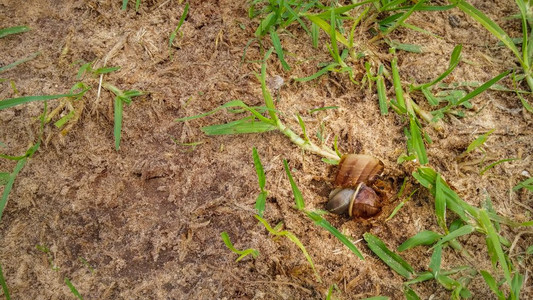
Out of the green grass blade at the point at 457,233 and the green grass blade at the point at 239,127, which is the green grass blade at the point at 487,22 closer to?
the green grass blade at the point at 457,233

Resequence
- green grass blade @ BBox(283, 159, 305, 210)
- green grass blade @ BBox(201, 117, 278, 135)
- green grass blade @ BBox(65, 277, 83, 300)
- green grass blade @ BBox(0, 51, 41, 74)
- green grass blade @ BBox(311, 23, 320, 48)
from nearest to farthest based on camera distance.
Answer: green grass blade @ BBox(65, 277, 83, 300), green grass blade @ BBox(283, 159, 305, 210), green grass blade @ BBox(201, 117, 278, 135), green grass blade @ BBox(0, 51, 41, 74), green grass blade @ BBox(311, 23, 320, 48)

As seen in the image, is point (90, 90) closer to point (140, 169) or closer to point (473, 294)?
point (140, 169)

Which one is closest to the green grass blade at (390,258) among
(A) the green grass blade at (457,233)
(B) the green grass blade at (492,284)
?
(A) the green grass blade at (457,233)

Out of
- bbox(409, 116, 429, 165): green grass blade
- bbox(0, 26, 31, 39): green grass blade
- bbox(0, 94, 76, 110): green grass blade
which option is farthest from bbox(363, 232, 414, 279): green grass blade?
bbox(0, 26, 31, 39): green grass blade

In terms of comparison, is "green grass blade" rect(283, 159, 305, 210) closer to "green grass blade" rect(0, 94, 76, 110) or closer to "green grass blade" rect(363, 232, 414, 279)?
"green grass blade" rect(363, 232, 414, 279)

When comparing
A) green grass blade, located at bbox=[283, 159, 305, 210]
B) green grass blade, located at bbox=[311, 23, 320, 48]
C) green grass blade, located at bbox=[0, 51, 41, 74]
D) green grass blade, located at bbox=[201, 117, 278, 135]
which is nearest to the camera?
green grass blade, located at bbox=[283, 159, 305, 210]

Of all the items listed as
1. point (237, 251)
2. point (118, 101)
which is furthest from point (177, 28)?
point (237, 251)

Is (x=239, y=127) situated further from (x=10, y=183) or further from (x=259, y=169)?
(x=10, y=183)
